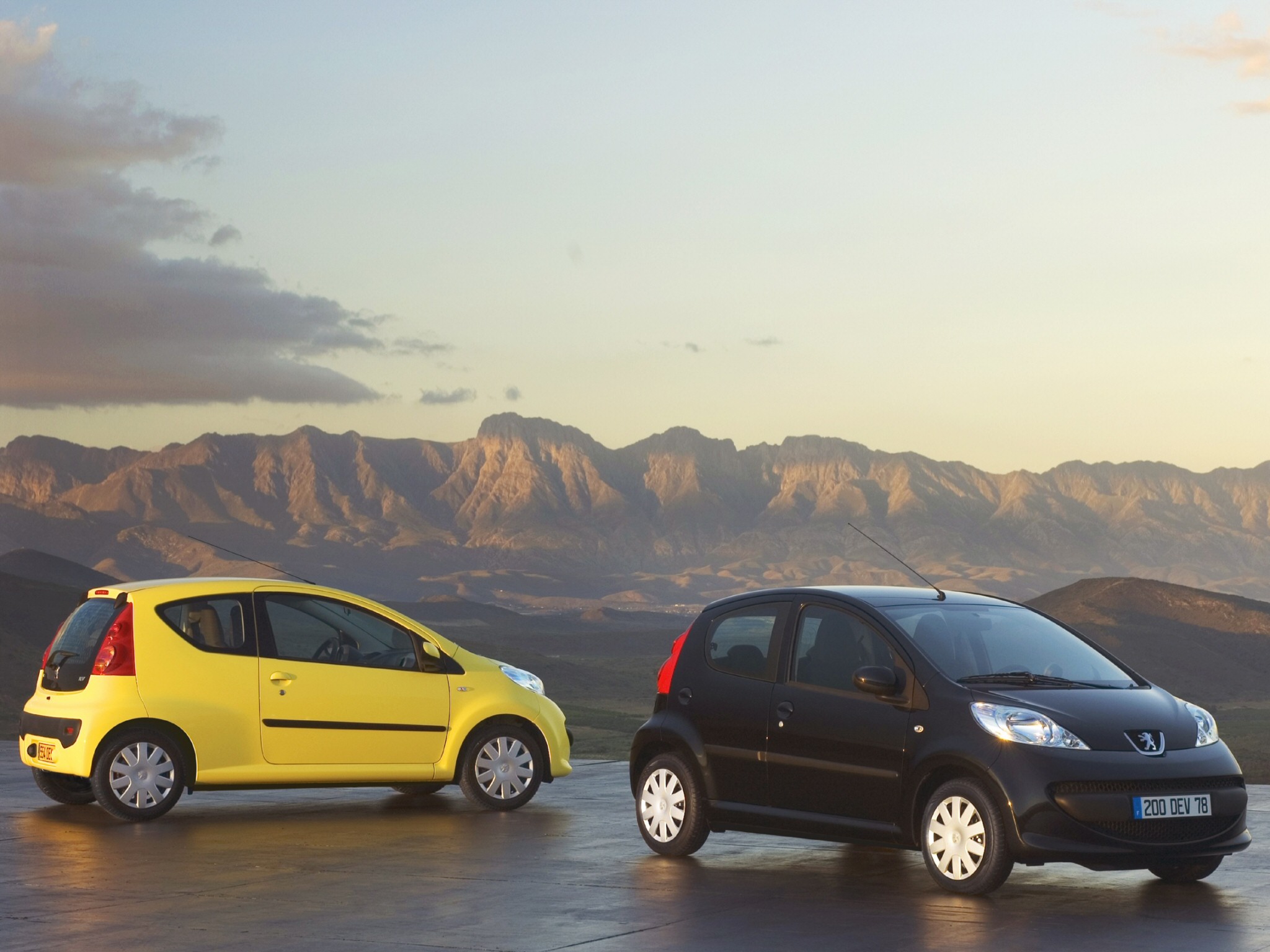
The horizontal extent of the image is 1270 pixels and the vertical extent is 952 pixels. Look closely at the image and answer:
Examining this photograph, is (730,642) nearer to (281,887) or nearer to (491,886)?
(491,886)

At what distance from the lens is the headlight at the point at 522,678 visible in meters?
14.7

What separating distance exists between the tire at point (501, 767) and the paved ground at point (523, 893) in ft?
1.11

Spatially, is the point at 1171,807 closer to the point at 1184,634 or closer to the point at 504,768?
the point at 504,768

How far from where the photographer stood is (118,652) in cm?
1352

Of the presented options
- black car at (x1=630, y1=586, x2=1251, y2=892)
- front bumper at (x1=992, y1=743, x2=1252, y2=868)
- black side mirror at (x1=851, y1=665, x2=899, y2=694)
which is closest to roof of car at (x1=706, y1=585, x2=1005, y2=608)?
black car at (x1=630, y1=586, x2=1251, y2=892)

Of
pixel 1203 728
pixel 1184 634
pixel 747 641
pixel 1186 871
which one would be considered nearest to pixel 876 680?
pixel 747 641

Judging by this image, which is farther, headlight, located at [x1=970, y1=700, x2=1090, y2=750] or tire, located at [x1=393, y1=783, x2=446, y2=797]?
tire, located at [x1=393, y1=783, x2=446, y2=797]

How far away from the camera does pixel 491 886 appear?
35.0 ft

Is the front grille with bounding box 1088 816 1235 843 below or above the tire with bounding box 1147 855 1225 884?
above

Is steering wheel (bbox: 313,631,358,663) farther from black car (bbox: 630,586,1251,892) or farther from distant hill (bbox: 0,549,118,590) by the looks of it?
distant hill (bbox: 0,549,118,590)

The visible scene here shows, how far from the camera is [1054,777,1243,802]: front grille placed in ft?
32.7

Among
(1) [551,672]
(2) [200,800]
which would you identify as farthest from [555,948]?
(1) [551,672]

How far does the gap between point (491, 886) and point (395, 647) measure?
390 centimetres

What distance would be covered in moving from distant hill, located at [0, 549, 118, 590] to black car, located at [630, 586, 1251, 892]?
502 feet
